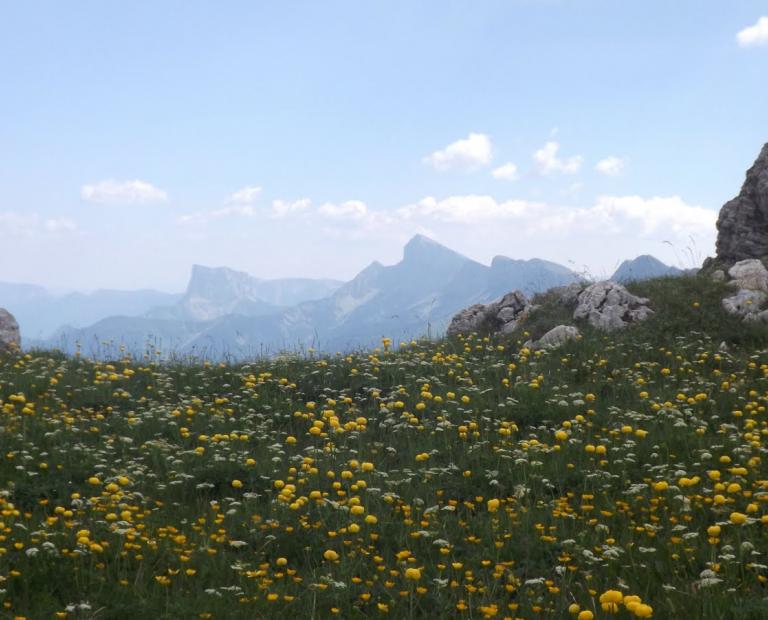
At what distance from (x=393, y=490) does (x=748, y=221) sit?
14.7 m

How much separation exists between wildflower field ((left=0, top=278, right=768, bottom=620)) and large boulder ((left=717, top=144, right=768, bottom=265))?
6.41 m

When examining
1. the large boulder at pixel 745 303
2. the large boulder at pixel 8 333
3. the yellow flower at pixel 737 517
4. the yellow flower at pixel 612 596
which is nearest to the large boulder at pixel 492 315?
the large boulder at pixel 745 303

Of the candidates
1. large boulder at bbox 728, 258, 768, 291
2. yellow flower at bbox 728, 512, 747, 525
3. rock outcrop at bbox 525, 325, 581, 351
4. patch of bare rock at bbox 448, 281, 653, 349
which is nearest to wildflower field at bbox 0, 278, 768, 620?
yellow flower at bbox 728, 512, 747, 525

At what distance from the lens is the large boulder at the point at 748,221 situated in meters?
17.5

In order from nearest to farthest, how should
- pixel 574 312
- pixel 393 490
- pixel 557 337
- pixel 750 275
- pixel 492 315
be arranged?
pixel 393 490, pixel 557 337, pixel 750 275, pixel 574 312, pixel 492 315

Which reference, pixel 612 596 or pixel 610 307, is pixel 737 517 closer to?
pixel 612 596

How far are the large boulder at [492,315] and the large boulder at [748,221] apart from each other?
5690mm

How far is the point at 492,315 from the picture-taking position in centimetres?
1678

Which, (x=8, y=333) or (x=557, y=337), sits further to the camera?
(x=8, y=333)

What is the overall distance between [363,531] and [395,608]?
139 cm

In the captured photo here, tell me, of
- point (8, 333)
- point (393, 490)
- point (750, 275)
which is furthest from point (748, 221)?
point (8, 333)

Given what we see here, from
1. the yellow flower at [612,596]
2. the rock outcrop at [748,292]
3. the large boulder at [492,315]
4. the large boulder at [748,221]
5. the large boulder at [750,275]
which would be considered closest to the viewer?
the yellow flower at [612,596]

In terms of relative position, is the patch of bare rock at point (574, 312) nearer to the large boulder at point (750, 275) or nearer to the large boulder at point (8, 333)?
the large boulder at point (750, 275)

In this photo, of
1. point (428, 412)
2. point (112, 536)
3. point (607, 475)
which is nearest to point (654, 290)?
point (428, 412)
